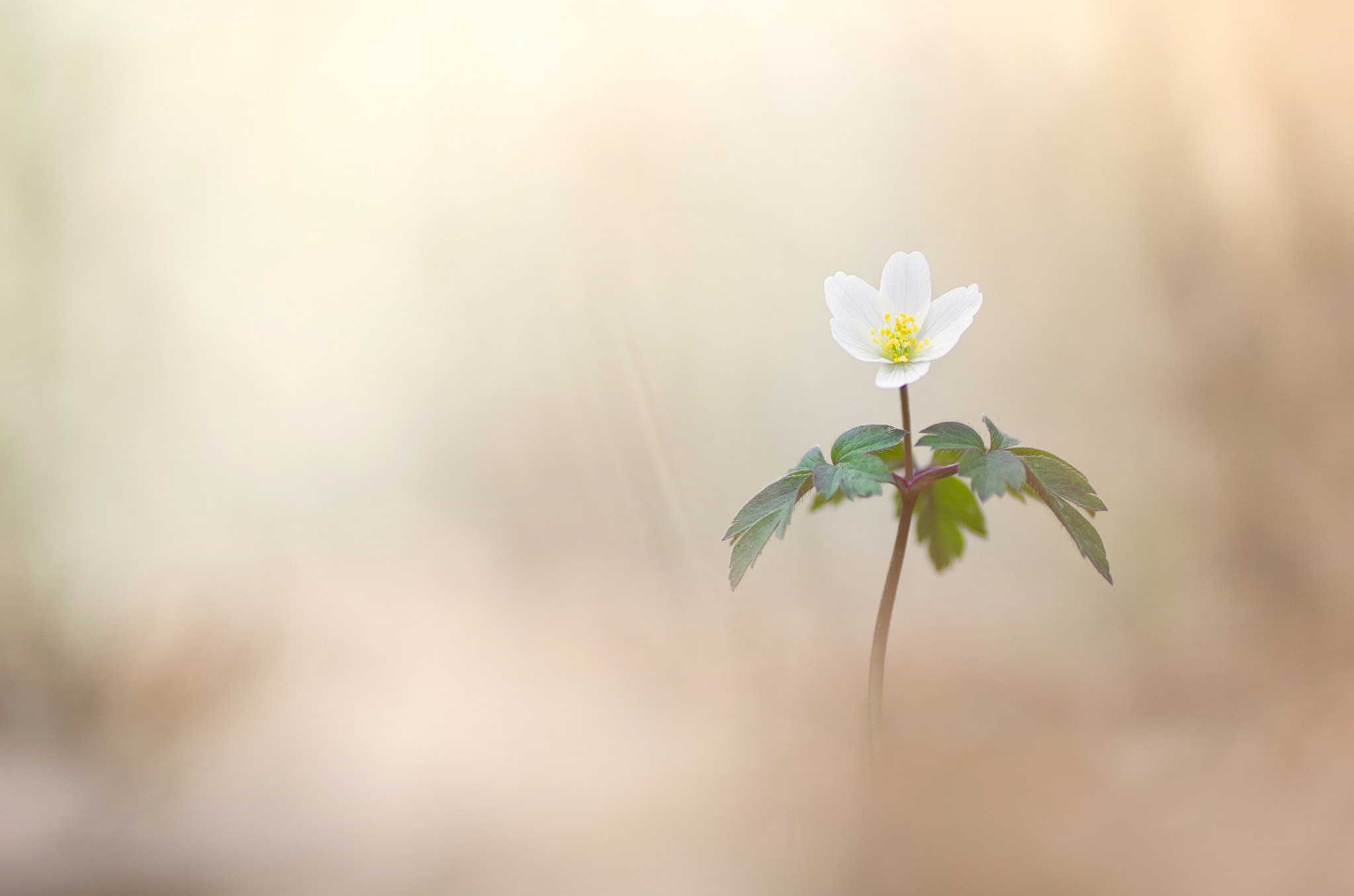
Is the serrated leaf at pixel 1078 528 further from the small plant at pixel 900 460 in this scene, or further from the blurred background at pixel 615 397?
the blurred background at pixel 615 397

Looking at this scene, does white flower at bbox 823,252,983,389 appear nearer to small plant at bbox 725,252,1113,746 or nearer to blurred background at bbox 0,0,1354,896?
small plant at bbox 725,252,1113,746

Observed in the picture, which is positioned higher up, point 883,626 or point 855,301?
point 855,301

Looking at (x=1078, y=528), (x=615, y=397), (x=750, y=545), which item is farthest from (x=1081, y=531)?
(x=615, y=397)

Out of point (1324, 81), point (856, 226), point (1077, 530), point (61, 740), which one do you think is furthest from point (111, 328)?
point (1324, 81)

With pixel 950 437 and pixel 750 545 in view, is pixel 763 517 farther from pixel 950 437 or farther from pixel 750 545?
pixel 950 437

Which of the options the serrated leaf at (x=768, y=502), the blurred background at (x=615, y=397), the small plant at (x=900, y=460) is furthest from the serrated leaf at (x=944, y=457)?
the blurred background at (x=615, y=397)

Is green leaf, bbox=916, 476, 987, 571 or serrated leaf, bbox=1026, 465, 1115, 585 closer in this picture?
serrated leaf, bbox=1026, 465, 1115, 585

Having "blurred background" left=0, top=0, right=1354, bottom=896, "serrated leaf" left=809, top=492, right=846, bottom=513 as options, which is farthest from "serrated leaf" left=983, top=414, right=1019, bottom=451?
"blurred background" left=0, top=0, right=1354, bottom=896
